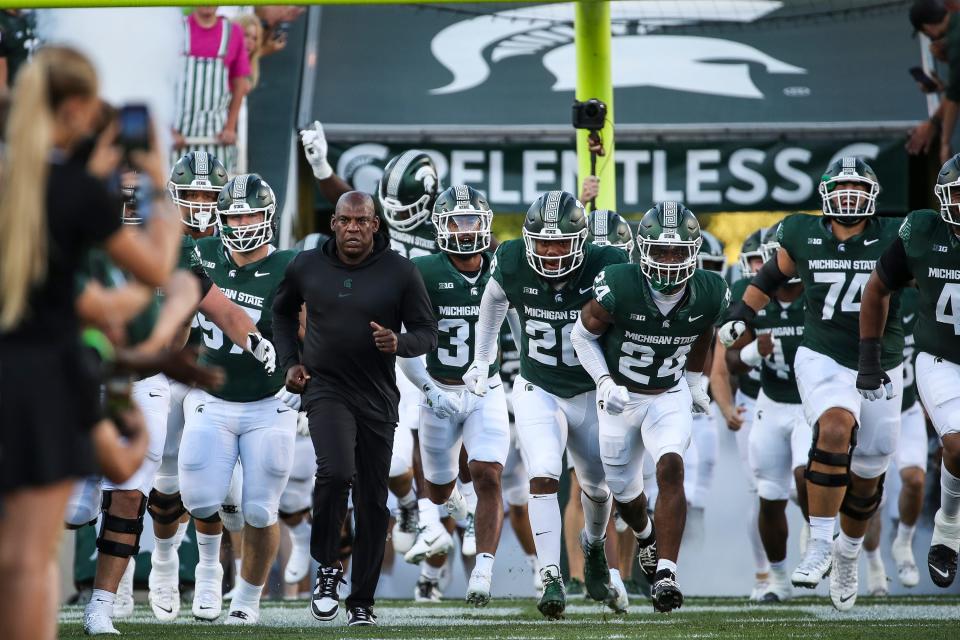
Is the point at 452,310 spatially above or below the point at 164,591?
above

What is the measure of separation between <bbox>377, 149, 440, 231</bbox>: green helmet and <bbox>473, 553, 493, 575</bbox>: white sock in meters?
2.47

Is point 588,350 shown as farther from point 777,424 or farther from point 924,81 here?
point 924,81

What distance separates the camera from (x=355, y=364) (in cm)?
622

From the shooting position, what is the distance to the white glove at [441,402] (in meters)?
6.79

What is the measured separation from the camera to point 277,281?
7.07 m

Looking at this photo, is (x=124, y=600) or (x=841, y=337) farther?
(x=124, y=600)

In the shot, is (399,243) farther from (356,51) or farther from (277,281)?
(356,51)

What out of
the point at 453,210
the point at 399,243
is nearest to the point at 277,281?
the point at 453,210

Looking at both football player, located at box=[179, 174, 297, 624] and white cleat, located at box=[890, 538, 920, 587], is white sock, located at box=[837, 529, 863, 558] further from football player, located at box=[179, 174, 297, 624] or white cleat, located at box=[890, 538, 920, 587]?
football player, located at box=[179, 174, 297, 624]

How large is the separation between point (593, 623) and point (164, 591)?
2035 millimetres

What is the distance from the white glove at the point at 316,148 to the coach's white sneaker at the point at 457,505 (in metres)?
1.91

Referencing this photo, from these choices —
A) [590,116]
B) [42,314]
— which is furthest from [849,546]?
[42,314]

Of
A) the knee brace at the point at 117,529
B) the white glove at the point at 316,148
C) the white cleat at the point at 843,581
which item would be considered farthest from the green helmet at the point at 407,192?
the white cleat at the point at 843,581

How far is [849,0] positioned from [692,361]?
5549 millimetres
